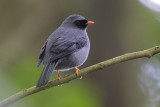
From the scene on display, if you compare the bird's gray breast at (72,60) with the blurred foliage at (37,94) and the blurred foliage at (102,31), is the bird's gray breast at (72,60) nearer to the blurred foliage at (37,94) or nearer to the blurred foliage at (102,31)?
the blurred foliage at (37,94)

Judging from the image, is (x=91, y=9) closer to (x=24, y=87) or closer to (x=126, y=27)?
(x=126, y=27)

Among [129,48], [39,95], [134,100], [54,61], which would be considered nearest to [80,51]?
[54,61]

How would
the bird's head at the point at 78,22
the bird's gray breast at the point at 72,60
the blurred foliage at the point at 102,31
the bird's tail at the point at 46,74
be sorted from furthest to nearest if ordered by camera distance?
1. the blurred foliage at the point at 102,31
2. the bird's head at the point at 78,22
3. the bird's gray breast at the point at 72,60
4. the bird's tail at the point at 46,74

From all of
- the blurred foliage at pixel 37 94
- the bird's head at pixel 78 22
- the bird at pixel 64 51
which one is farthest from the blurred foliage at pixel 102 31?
the blurred foliage at pixel 37 94

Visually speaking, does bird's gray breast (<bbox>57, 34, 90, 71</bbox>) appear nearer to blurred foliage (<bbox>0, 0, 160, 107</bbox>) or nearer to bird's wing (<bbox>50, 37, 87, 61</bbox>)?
bird's wing (<bbox>50, 37, 87, 61</bbox>)

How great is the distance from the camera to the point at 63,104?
3385 mm

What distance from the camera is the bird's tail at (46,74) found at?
3469mm

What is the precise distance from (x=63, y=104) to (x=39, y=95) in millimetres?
383

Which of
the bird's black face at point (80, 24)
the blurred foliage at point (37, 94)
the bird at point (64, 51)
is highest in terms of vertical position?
the bird's black face at point (80, 24)

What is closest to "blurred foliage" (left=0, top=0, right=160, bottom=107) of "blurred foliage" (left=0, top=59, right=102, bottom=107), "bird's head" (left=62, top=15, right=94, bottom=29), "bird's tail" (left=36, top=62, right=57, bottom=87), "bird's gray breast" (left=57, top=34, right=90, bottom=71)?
"bird's head" (left=62, top=15, right=94, bottom=29)

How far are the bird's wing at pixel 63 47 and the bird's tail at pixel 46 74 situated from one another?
0.35 feet

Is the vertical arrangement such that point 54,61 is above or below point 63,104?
above

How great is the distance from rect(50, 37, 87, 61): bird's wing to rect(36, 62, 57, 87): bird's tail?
11 centimetres

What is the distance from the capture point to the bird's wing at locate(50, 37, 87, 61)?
4.24m
